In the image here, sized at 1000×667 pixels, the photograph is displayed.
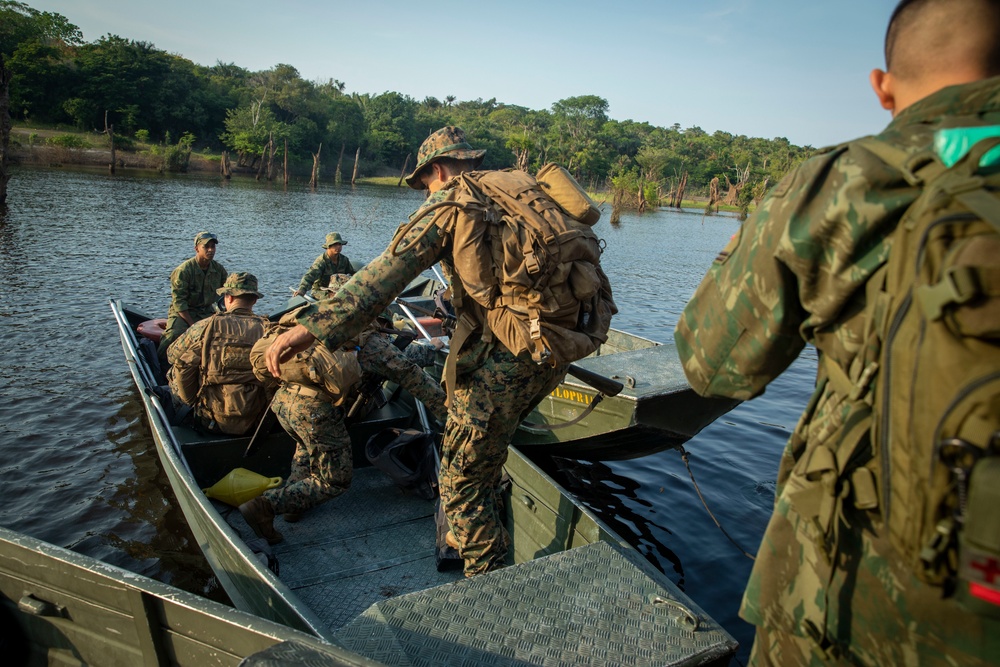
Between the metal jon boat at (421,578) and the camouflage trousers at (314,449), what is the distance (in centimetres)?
34

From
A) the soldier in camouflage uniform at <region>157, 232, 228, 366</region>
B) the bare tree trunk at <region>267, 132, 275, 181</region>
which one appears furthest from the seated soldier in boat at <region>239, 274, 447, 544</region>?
the bare tree trunk at <region>267, 132, 275, 181</region>

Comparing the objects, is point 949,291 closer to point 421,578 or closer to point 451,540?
point 451,540

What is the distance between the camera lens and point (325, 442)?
15.8ft

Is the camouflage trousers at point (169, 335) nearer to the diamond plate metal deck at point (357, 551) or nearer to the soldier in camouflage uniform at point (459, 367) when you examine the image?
the diamond plate metal deck at point (357, 551)

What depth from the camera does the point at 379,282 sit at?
3.30m

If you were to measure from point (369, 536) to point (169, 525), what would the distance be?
2724mm

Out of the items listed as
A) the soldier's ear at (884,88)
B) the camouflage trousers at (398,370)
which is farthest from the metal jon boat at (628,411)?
the soldier's ear at (884,88)

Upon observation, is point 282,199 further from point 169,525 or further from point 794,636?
point 794,636

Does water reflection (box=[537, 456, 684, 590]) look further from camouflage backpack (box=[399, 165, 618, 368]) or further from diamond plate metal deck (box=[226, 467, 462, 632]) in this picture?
camouflage backpack (box=[399, 165, 618, 368])

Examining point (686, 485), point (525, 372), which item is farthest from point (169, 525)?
point (686, 485)

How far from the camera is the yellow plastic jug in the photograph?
507cm

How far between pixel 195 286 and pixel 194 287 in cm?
2

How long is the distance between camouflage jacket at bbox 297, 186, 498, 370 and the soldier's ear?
2.04 metres

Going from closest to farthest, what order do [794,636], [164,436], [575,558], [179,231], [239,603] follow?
[794,636], [575,558], [239,603], [164,436], [179,231]
